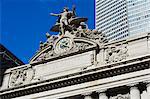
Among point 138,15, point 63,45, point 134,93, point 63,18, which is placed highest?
point 138,15

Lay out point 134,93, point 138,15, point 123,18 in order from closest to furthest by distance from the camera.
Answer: point 134,93 < point 138,15 < point 123,18

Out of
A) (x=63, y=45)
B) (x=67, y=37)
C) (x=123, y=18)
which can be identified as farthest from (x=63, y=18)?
(x=123, y=18)

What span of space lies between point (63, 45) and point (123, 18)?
5231 centimetres

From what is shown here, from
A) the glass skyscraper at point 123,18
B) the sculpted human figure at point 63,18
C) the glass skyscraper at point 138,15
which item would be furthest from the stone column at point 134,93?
the glass skyscraper at point 138,15

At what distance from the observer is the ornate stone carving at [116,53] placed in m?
25.1

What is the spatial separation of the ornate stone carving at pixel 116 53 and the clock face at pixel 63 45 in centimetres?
254

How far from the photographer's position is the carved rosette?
27864 mm

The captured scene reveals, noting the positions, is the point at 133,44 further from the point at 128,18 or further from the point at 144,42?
the point at 128,18

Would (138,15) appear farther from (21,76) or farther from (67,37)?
(21,76)

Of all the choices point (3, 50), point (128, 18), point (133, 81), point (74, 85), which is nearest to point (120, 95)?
point (133, 81)

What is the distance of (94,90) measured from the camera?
25.0 meters

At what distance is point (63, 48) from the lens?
27.4m

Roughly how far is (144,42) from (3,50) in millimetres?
10647

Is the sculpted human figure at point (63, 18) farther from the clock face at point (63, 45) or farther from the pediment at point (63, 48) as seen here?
the pediment at point (63, 48)
